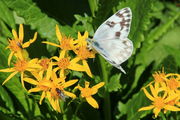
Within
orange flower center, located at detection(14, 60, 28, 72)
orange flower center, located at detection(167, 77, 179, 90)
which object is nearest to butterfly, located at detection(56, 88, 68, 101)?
orange flower center, located at detection(14, 60, 28, 72)

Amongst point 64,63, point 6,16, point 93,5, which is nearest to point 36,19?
point 6,16

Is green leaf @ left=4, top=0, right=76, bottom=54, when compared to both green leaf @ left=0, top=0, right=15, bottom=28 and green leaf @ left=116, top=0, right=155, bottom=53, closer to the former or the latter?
green leaf @ left=0, top=0, right=15, bottom=28

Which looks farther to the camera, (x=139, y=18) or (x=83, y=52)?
(x=139, y=18)

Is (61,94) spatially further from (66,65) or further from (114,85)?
(114,85)

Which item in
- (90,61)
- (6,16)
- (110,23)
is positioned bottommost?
(90,61)

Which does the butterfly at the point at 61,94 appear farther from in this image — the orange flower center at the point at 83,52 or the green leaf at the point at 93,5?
the green leaf at the point at 93,5

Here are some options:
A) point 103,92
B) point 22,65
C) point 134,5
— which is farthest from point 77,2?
point 22,65
